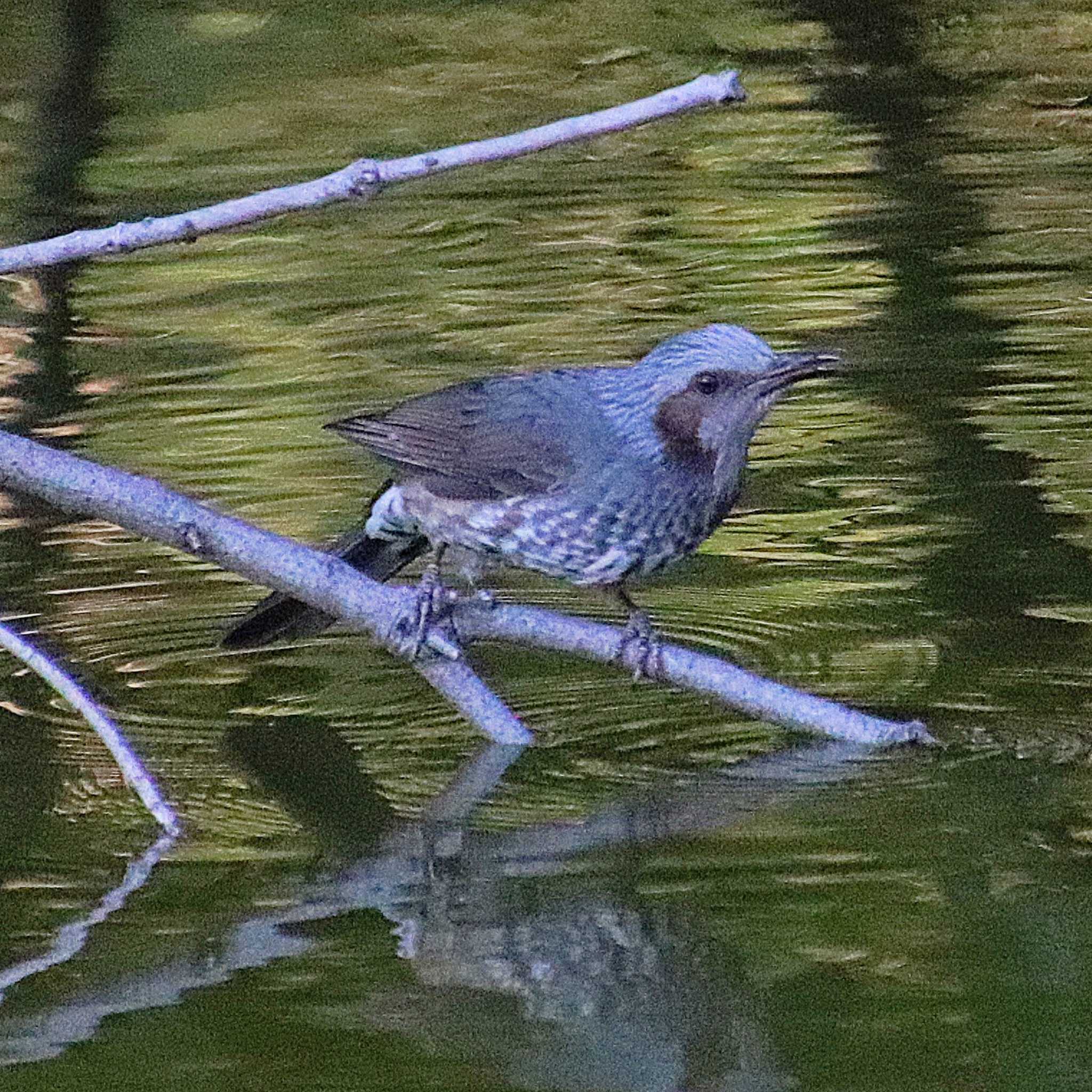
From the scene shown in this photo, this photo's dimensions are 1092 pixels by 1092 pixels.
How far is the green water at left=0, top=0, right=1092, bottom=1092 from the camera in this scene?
379 cm

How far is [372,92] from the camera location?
36.2 feet

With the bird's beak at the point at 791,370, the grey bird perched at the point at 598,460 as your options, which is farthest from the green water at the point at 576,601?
the bird's beak at the point at 791,370

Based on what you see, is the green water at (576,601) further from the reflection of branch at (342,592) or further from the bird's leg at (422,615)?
the bird's leg at (422,615)

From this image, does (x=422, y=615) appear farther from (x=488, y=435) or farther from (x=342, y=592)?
(x=488, y=435)

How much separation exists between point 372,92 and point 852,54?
2.17 m

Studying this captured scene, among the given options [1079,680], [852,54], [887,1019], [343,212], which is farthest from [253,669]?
[852,54]

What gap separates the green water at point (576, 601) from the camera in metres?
3.79

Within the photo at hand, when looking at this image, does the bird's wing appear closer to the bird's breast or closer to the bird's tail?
the bird's breast

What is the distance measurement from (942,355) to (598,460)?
9.03ft

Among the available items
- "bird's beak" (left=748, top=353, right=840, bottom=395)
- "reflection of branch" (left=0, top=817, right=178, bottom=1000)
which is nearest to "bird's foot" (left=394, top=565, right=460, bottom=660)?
"reflection of branch" (left=0, top=817, right=178, bottom=1000)

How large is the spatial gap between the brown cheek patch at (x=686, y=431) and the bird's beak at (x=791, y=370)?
14 cm

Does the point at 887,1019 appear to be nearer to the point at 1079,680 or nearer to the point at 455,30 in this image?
the point at 1079,680

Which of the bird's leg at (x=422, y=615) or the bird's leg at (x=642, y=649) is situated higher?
the bird's leg at (x=422, y=615)

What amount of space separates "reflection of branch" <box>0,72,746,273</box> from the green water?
1052 mm
